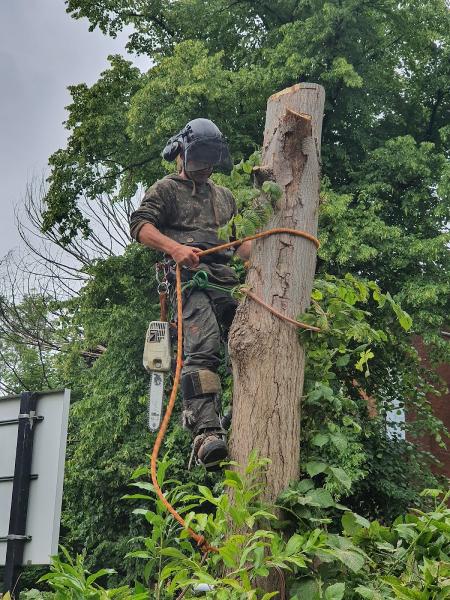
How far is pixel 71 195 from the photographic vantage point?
655 inches

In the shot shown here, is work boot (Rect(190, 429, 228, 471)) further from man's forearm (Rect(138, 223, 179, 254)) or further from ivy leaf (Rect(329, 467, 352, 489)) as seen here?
man's forearm (Rect(138, 223, 179, 254))

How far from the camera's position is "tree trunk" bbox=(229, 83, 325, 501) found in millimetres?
4156

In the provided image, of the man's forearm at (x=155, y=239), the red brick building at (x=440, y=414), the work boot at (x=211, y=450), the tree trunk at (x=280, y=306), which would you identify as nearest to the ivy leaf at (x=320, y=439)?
the tree trunk at (x=280, y=306)

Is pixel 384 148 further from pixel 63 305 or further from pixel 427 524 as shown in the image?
pixel 427 524

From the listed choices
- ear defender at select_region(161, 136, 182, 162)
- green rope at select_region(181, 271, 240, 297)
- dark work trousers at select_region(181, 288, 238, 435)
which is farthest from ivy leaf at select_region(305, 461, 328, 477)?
ear defender at select_region(161, 136, 182, 162)

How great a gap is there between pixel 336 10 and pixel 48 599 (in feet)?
41.8

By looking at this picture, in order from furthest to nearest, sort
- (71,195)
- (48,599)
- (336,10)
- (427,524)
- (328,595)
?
(71,195)
(336,10)
(48,599)
(427,524)
(328,595)

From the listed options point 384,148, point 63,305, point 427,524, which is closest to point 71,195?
point 63,305

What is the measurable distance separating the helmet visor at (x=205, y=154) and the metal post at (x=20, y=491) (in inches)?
78.0

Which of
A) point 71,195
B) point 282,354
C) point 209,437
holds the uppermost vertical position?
point 71,195

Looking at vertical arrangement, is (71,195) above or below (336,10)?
below

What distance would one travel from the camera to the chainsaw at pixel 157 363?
467 cm

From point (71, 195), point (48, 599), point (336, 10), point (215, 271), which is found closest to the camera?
point (48, 599)

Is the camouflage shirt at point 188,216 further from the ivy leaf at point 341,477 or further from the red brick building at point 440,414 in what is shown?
the red brick building at point 440,414
